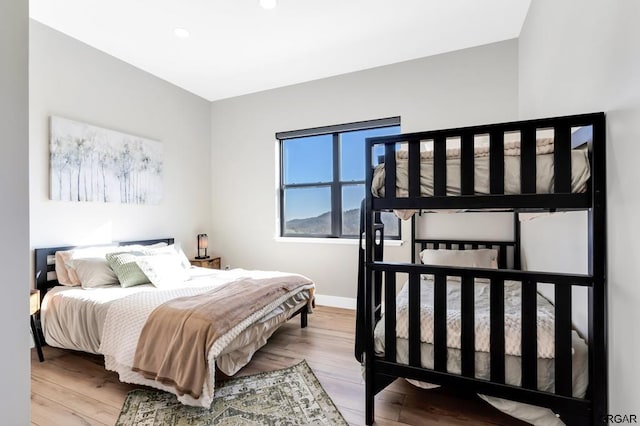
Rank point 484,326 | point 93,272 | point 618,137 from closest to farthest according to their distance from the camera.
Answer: point 618,137 < point 484,326 < point 93,272

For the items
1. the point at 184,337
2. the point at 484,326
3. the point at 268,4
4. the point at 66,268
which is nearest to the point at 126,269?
the point at 66,268

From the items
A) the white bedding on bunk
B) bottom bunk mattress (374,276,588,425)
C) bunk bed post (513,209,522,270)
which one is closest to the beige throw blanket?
bottom bunk mattress (374,276,588,425)

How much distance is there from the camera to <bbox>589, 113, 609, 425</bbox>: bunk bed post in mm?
1310

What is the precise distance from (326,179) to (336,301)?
1498 millimetres

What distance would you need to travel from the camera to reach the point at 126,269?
8.77ft

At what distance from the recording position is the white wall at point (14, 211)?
0.88m

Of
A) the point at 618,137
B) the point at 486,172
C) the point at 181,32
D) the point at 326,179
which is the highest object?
the point at 181,32

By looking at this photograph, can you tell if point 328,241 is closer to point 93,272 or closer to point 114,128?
point 93,272

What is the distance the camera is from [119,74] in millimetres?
3281

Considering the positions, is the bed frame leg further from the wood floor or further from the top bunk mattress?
the top bunk mattress

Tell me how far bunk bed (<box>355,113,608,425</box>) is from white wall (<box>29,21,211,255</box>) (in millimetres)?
2759

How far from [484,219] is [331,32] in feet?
7.52

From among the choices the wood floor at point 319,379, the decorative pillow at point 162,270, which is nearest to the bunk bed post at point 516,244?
the wood floor at point 319,379

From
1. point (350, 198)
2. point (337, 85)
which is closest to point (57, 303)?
point (350, 198)
